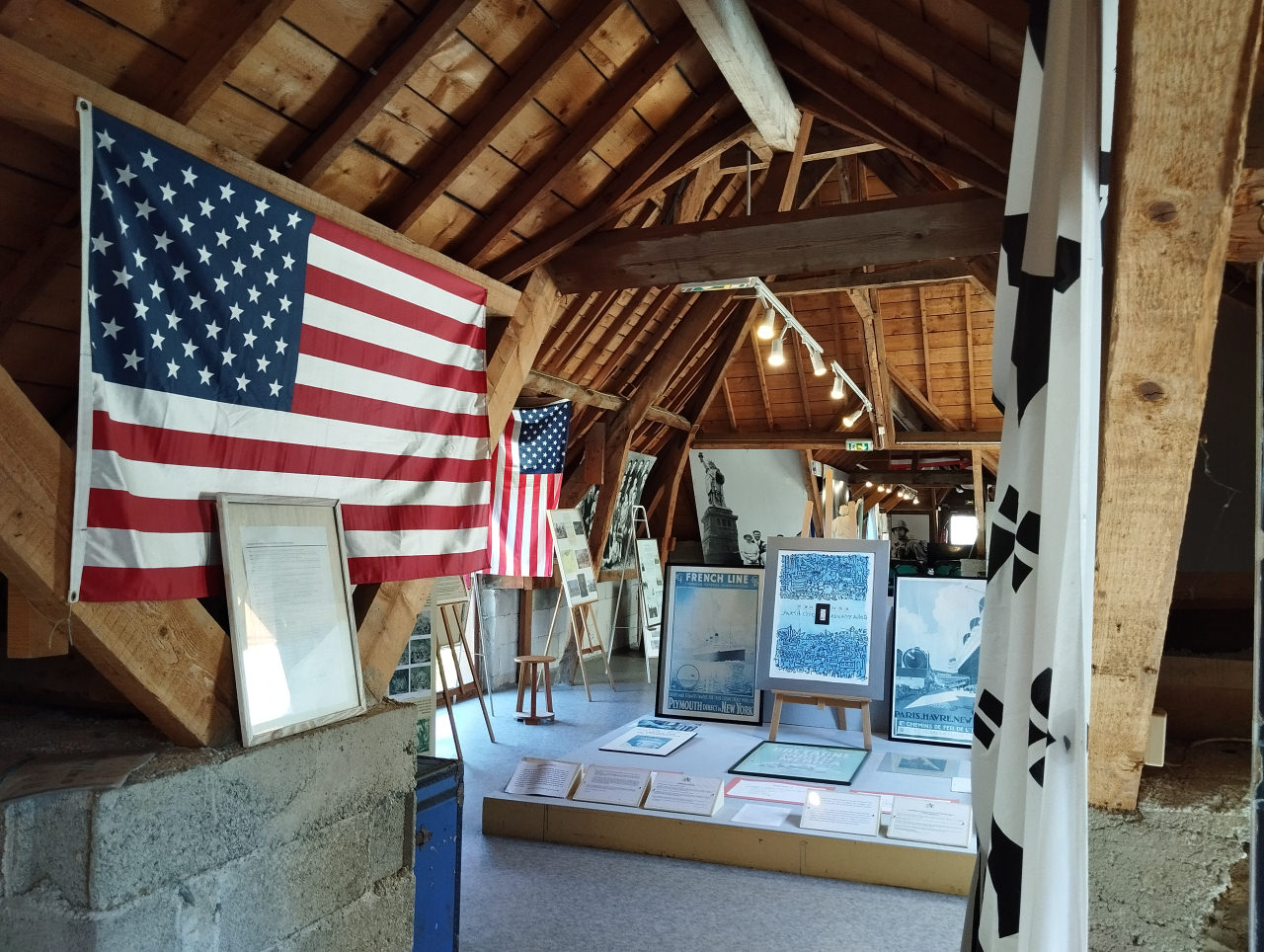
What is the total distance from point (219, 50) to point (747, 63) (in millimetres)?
2067

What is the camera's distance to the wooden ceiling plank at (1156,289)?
142 cm

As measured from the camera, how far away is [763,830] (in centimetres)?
480

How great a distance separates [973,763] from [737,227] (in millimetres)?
2894

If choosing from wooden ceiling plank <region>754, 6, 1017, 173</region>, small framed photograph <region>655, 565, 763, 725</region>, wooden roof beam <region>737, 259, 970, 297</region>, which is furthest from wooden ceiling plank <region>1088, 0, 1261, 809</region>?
wooden roof beam <region>737, 259, 970, 297</region>

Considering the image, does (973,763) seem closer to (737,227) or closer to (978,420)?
(737,227)

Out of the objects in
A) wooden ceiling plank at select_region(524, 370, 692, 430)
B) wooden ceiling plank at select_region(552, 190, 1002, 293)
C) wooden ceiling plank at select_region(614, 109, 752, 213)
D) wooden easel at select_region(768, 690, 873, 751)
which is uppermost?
wooden ceiling plank at select_region(614, 109, 752, 213)

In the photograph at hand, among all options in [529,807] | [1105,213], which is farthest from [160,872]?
[529,807]

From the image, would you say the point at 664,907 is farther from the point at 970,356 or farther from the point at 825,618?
the point at 970,356

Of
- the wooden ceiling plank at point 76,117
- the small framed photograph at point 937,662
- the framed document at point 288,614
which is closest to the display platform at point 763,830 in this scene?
the small framed photograph at point 937,662

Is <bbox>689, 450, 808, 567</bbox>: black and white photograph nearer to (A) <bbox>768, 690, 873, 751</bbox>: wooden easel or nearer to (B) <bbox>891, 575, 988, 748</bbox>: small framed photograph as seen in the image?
(B) <bbox>891, 575, 988, 748</bbox>: small framed photograph

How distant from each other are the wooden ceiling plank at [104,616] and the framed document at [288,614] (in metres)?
0.08

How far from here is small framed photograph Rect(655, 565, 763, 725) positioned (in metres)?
6.93

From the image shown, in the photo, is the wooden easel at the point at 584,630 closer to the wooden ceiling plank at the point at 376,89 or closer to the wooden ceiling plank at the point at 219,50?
the wooden ceiling plank at the point at 376,89

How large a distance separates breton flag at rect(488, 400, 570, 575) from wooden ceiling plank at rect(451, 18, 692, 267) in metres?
3.50
